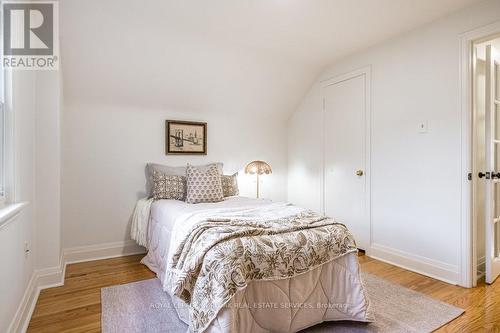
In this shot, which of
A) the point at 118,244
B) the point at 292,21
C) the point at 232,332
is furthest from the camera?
the point at 118,244

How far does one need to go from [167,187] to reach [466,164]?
2.87 m

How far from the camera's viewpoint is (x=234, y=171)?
404cm

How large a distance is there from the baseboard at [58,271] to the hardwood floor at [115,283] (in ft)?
0.20

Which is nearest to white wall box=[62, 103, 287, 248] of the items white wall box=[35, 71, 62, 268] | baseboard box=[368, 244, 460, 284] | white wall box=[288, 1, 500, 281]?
white wall box=[35, 71, 62, 268]

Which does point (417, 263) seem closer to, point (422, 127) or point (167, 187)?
point (422, 127)

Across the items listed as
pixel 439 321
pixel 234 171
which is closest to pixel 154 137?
pixel 234 171

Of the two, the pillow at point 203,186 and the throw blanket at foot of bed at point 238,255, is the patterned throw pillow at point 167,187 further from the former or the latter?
the throw blanket at foot of bed at point 238,255

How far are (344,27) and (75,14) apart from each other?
2436 mm

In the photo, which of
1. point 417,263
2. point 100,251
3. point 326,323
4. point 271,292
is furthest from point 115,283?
point 417,263

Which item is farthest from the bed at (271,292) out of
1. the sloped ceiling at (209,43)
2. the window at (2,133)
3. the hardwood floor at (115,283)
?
the sloped ceiling at (209,43)

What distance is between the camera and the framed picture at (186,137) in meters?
3.52

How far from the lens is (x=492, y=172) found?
242 centimetres

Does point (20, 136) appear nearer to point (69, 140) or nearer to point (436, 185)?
point (69, 140)

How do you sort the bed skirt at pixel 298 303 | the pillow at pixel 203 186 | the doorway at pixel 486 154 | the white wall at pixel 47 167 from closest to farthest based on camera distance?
the bed skirt at pixel 298 303, the white wall at pixel 47 167, the doorway at pixel 486 154, the pillow at pixel 203 186
